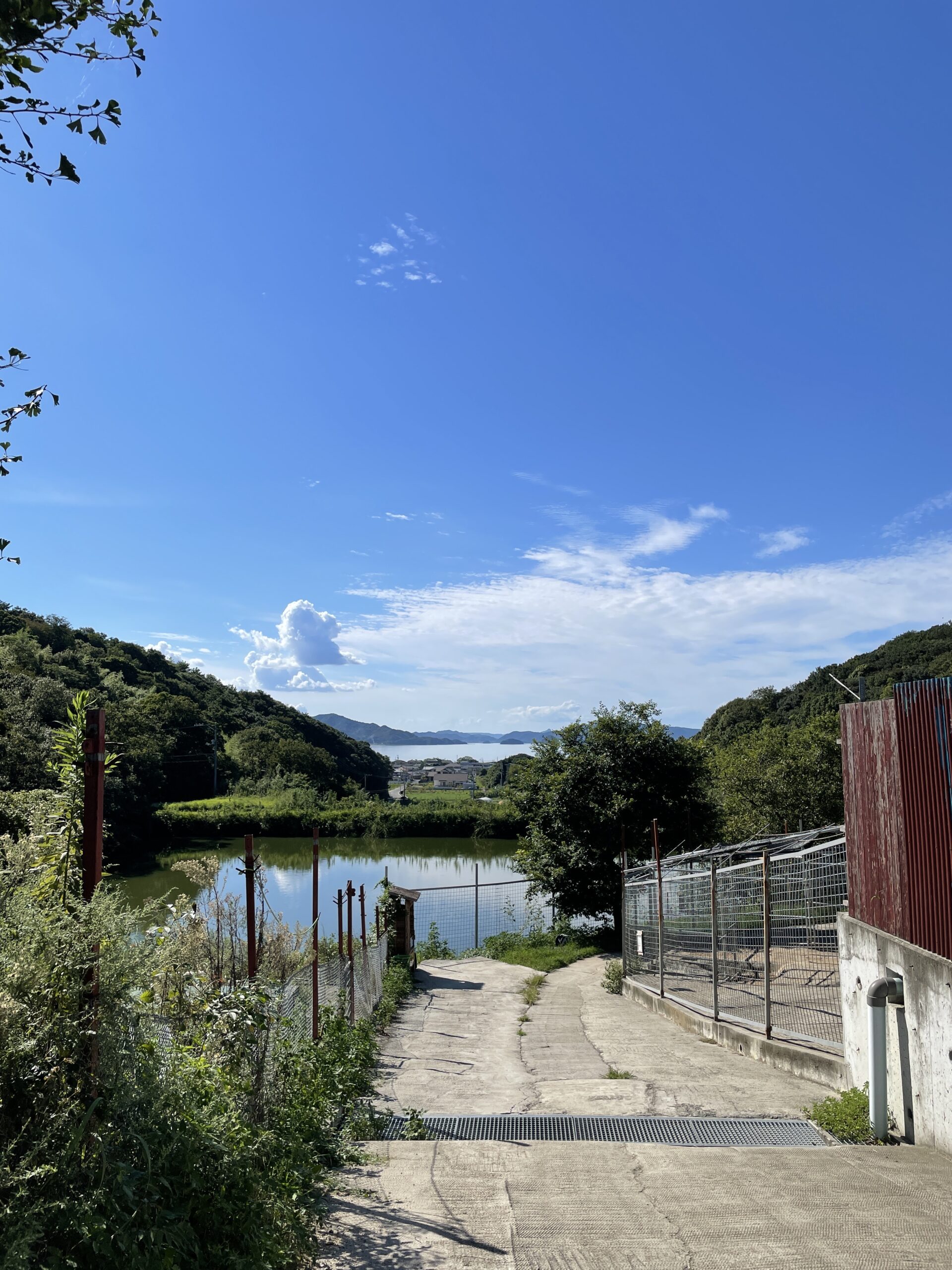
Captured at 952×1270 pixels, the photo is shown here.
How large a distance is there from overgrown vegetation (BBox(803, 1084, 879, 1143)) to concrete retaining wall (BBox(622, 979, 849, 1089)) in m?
0.46

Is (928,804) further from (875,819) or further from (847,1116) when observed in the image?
(847,1116)

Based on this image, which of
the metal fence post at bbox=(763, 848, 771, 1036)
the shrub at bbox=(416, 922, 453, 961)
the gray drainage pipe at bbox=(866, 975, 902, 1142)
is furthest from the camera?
the shrub at bbox=(416, 922, 453, 961)

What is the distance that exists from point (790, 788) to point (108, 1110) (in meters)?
22.0

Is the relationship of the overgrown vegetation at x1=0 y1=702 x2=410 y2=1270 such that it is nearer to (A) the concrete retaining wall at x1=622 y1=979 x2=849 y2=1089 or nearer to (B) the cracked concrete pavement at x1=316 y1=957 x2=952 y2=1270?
(B) the cracked concrete pavement at x1=316 y1=957 x2=952 y2=1270

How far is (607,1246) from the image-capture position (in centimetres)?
355

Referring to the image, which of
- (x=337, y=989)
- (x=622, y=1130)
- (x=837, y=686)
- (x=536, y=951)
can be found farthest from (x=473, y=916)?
(x=837, y=686)

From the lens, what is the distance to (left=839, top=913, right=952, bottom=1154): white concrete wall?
484 cm

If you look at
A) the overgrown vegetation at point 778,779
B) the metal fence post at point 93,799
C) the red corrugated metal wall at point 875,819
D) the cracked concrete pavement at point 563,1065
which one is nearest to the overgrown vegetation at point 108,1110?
the metal fence post at point 93,799

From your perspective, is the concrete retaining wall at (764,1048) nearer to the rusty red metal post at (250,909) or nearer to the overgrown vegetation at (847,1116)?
the overgrown vegetation at (847,1116)

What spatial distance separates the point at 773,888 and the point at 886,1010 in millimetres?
3015

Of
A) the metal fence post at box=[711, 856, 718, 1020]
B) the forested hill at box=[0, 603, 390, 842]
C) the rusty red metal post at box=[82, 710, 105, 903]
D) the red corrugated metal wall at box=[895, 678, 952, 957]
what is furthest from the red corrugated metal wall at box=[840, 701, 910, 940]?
the forested hill at box=[0, 603, 390, 842]

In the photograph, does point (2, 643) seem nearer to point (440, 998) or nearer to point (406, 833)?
point (406, 833)

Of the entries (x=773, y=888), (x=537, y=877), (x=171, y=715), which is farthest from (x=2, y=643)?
(x=773, y=888)

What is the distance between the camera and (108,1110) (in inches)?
109
